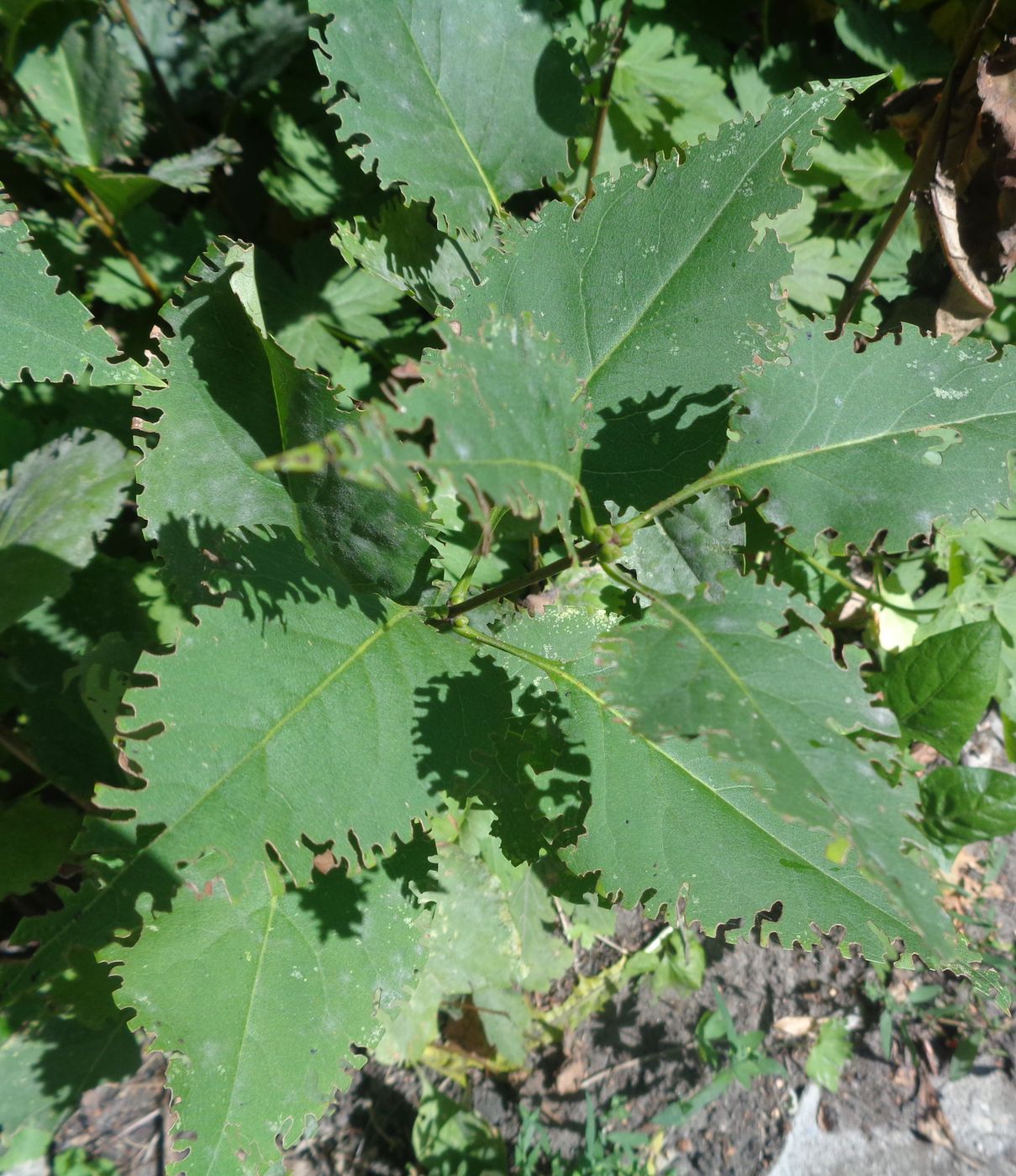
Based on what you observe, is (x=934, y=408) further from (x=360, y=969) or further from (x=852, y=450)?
(x=360, y=969)

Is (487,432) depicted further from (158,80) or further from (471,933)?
(158,80)

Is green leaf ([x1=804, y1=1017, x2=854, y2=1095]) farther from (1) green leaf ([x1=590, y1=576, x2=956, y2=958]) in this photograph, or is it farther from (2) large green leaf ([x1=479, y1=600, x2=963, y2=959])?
(1) green leaf ([x1=590, y1=576, x2=956, y2=958])

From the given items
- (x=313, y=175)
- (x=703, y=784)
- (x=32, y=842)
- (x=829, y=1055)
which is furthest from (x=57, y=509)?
(x=829, y=1055)

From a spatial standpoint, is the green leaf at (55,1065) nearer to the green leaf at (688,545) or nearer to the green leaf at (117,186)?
the green leaf at (688,545)

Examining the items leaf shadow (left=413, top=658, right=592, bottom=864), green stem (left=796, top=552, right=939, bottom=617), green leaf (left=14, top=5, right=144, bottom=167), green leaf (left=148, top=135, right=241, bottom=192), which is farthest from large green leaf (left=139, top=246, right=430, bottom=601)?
green leaf (left=14, top=5, right=144, bottom=167)

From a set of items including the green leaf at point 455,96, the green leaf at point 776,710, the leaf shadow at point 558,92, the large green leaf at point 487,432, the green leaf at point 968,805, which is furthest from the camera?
the green leaf at point 968,805

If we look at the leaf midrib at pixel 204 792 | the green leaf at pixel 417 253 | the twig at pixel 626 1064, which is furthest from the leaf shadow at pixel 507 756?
the twig at pixel 626 1064
